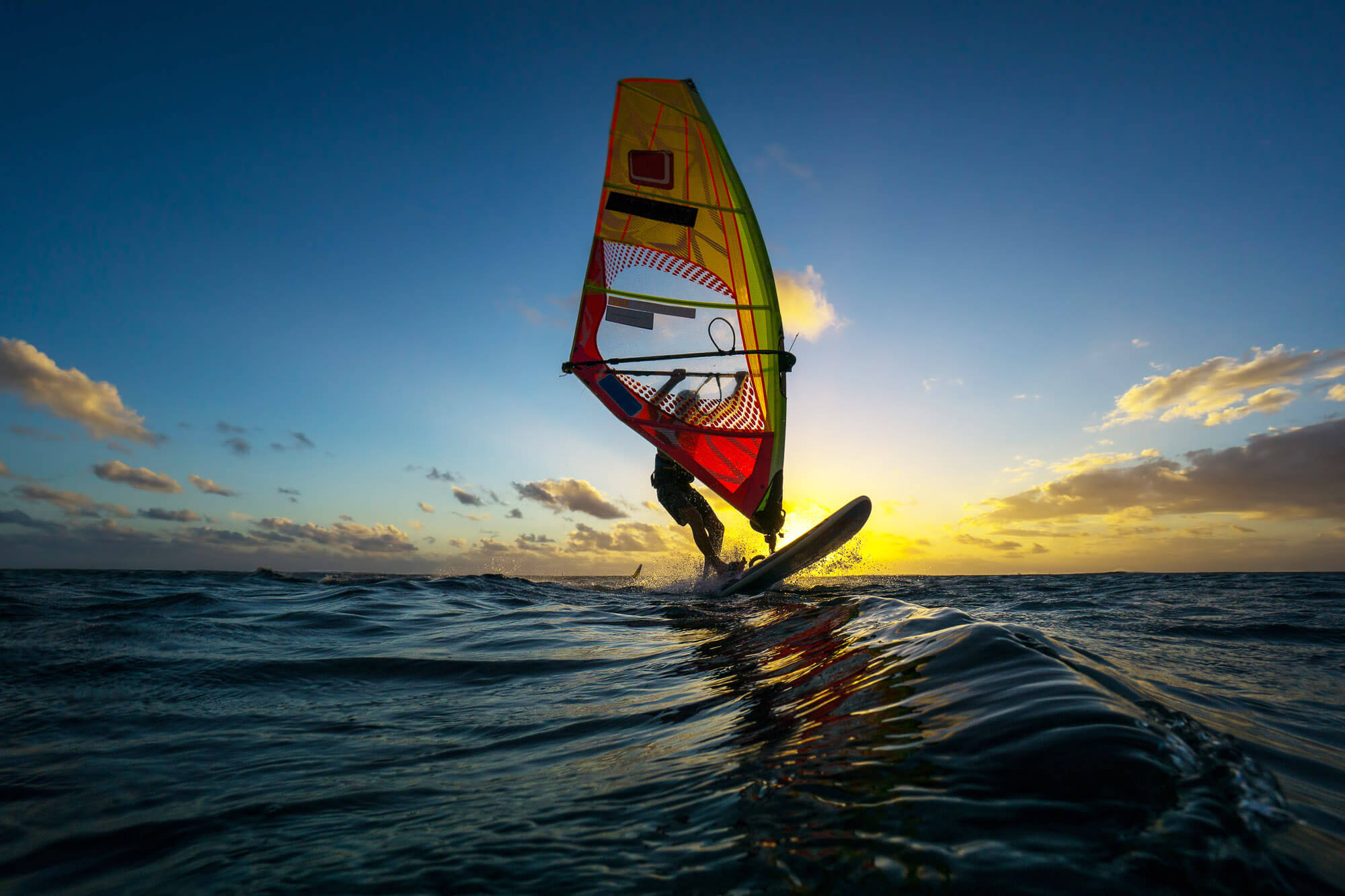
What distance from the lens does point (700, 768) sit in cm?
175

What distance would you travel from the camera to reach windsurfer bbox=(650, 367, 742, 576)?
13.6 meters

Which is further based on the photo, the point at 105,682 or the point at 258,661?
the point at 258,661

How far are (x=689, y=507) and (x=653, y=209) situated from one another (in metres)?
6.75

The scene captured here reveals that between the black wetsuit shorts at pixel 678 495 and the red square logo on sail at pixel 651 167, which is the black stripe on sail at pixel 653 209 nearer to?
the red square logo on sail at pixel 651 167

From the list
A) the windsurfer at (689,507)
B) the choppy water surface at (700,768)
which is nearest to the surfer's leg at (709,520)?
the windsurfer at (689,507)

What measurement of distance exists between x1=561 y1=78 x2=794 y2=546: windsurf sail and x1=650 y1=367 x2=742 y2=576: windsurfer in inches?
44.9

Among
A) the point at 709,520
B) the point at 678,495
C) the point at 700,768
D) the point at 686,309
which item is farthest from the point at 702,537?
the point at 700,768

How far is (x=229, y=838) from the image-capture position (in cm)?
155

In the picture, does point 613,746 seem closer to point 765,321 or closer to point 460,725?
point 460,725

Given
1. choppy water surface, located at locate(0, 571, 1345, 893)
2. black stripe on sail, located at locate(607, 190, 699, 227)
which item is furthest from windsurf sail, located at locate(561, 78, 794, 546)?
choppy water surface, located at locate(0, 571, 1345, 893)

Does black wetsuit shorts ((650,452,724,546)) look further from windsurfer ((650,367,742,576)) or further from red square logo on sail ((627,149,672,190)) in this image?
red square logo on sail ((627,149,672,190))

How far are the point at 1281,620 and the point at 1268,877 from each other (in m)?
7.73

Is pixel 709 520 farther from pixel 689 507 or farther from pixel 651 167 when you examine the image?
pixel 651 167

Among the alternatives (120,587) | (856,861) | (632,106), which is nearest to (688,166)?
(632,106)
